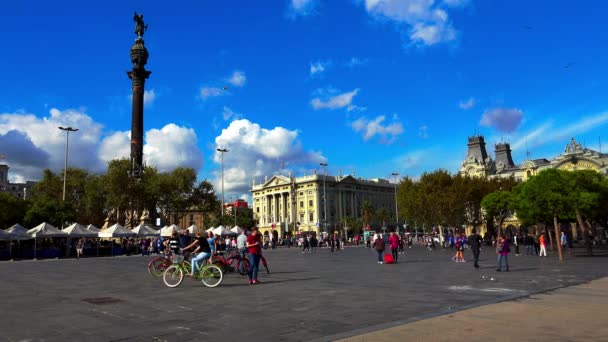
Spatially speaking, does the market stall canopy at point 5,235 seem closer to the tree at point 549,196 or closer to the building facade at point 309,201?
the tree at point 549,196

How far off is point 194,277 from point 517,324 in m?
9.25

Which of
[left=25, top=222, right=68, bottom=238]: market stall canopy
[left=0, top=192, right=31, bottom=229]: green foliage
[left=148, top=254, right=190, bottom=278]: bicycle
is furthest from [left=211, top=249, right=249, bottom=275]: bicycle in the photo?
[left=0, top=192, right=31, bottom=229]: green foliage

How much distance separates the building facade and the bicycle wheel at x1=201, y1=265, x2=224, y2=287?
10140 cm

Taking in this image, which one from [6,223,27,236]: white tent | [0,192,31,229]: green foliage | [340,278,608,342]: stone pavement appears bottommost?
[340,278,608,342]: stone pavement

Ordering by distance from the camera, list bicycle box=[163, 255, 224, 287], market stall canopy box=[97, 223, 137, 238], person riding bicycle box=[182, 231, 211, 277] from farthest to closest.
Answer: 1. market stall canopy box=[97, 223, 137, 238]
2. bicycle box=[163, 255, 224, 287]
3. person riding bicycle box=[182, 231, 211, 277]

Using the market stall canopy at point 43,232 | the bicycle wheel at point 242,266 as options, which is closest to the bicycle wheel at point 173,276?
the bicycle wheel at point 242,266

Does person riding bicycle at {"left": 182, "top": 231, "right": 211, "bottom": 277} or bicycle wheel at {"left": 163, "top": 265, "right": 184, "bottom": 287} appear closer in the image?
person riding bicycle at {"left": 182, "top": 231, "right": 211, "bottom": 277}

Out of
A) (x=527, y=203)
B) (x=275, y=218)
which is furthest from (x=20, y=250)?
(x=275, y=218)

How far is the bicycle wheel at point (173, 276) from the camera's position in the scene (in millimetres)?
14156

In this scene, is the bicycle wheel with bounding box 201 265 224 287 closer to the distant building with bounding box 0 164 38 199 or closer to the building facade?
the building facade

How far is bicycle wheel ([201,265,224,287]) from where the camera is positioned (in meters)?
14.0

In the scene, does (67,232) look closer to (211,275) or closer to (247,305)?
(211,275)

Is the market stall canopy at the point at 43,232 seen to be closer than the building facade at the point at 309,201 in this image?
Yes

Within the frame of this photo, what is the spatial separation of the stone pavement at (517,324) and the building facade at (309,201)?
106075mm
